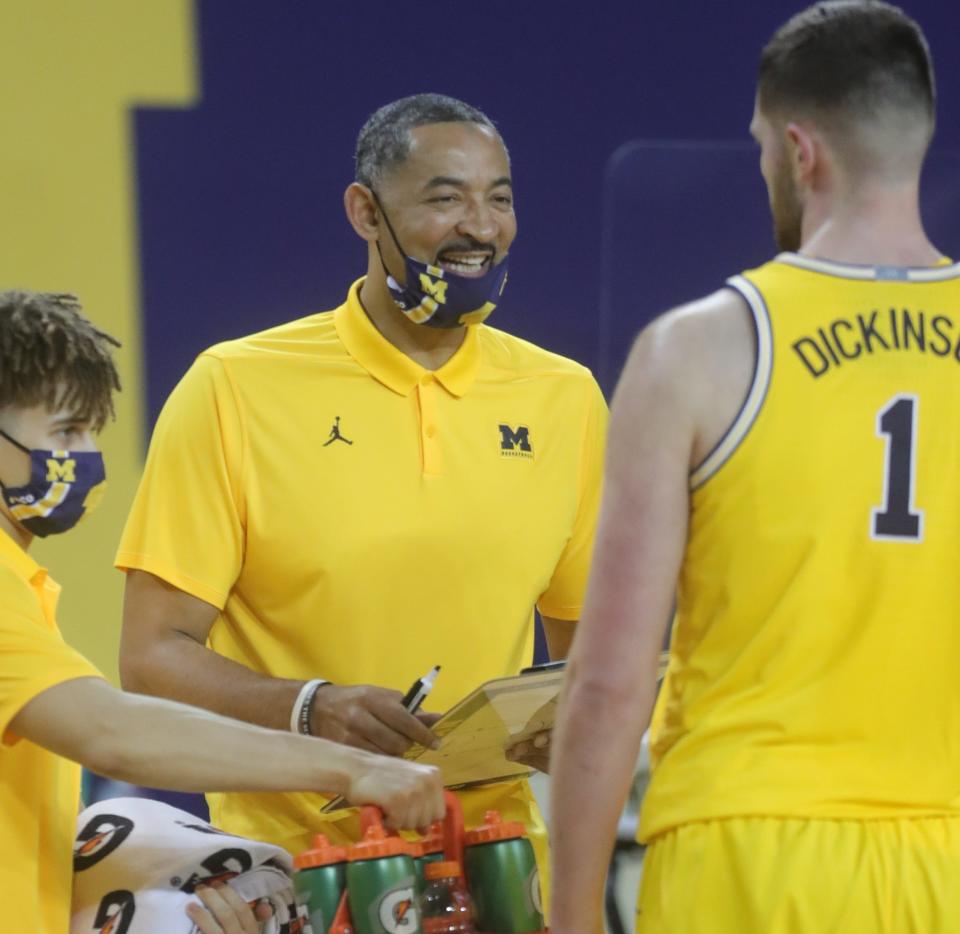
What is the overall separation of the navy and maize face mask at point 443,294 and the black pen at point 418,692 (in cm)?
61

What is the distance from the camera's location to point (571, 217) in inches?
134

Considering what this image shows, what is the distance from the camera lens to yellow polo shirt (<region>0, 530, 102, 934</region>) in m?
1.67

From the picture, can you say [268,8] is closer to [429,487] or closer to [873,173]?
[429,487]

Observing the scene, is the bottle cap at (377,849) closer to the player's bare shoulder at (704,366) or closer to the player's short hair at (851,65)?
the player's bare shoulder at (704,366)

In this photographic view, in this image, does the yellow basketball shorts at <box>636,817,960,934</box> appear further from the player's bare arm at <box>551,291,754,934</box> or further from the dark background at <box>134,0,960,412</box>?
the dark background at <box>134,0,960,412</box>

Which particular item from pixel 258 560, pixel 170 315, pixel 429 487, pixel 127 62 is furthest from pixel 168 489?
pixel 127 62

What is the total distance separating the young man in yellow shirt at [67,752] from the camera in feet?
5.41

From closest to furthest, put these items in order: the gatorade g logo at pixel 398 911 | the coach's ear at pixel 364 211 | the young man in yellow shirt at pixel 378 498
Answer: the gatorade g logo at pixel 398 911, the young man in yellow shirt at pixel 378 498, the coach's ear at pixel 364 211

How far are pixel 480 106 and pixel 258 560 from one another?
4.81 feet

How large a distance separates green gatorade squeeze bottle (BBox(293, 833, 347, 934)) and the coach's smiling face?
1034 millimetres

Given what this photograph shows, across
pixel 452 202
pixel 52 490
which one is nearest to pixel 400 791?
pixel 52 490

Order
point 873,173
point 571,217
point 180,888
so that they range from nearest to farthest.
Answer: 1. point 873,173
2. point 180,888
3. point 571,217

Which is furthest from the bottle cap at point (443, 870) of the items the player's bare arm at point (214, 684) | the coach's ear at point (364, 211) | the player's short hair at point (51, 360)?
the coach's ear at point (364, 211)

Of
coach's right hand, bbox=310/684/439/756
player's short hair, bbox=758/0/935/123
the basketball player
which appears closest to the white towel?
coach's right hand, bbox=310/684/439/756
